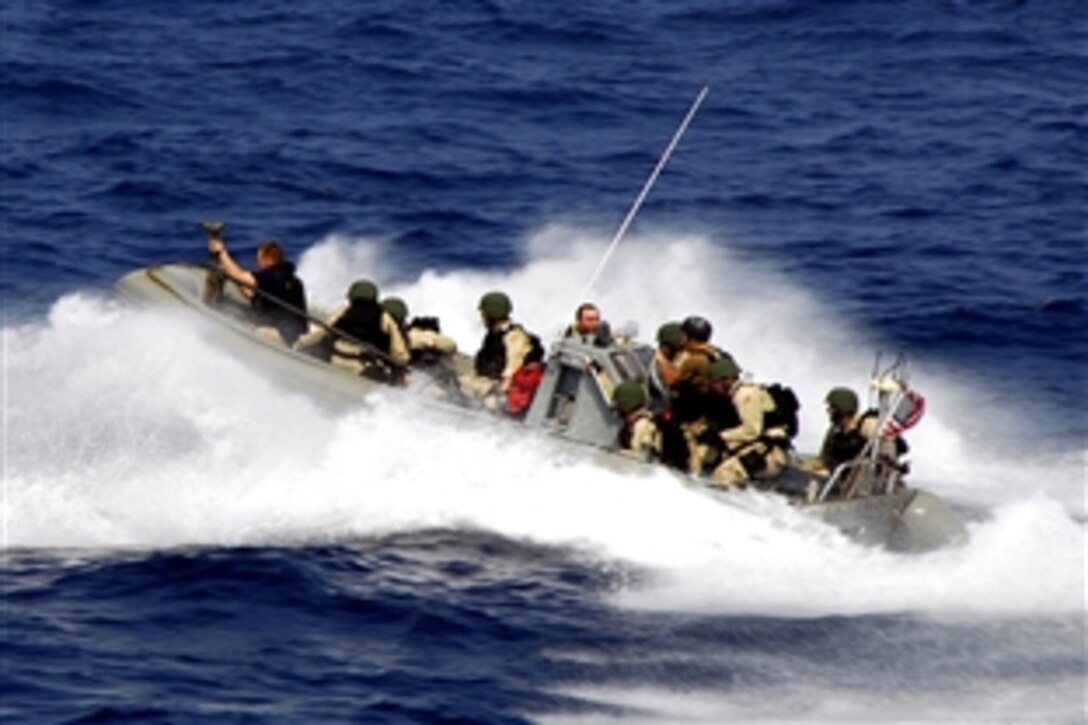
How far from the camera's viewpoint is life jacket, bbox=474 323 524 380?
2503 centimetres

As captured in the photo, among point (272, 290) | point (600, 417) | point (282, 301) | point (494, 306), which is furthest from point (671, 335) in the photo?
point (272, 290)

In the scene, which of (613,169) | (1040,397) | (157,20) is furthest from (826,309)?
(157,20)

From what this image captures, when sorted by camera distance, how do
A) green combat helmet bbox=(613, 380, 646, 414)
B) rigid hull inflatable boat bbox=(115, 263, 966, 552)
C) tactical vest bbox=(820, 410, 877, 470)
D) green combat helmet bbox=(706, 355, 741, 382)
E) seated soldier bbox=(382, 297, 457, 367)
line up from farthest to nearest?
1. seated soldier bbox=(382, 297, 457, 367)
2. tactical vest bbox=(820, 410, 877, 470)
3. green combat helmet bbox=(706, 355, 741, 382)
4. green combat helmet bbox=(613, 380, 646, 414)
5. rigid hull inflatable boat bbox=(115, 263, 966, 552)

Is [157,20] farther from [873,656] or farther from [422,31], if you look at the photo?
Result: [873,656]

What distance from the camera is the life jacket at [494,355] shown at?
82.1 ft

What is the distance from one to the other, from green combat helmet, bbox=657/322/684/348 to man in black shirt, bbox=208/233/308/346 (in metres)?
3.85

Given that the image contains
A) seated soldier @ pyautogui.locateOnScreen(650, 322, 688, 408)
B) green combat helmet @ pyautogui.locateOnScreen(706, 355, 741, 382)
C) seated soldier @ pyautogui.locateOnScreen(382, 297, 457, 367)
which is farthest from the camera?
seated soldier @ pyautogui.locateOnScreen(382, 297, 457, 367)

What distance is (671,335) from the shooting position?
24406mm

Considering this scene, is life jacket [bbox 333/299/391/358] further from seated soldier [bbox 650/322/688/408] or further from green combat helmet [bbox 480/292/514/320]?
seated soldier [bbox 650/322/688/408]

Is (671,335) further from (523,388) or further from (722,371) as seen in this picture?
(523,388)

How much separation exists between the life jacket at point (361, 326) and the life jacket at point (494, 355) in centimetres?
106

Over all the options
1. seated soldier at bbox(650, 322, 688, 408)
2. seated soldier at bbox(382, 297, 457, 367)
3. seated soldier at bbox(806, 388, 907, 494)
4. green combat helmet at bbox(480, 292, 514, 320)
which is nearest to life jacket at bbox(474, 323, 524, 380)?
green combat helmet at bbox(480, 292, 514, 320)

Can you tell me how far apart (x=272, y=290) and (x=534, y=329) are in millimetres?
5980

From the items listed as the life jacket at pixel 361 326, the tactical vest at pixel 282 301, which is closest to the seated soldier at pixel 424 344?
the life jacket at pixel 361 326
